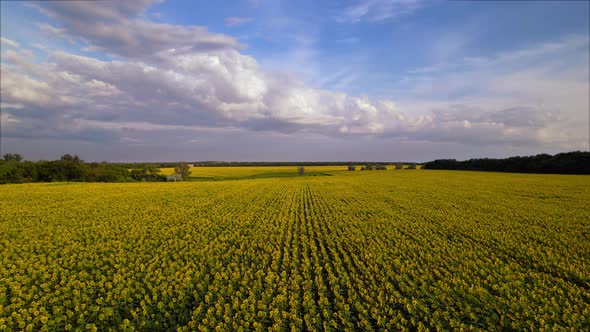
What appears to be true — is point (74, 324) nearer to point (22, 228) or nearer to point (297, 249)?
point (297, 249)

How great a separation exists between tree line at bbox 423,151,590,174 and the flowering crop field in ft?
193

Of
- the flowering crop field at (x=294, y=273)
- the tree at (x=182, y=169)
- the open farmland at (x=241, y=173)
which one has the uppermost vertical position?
the tree at (x=182, y=169)

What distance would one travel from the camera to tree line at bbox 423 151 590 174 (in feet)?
194

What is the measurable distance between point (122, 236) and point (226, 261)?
22.9ft

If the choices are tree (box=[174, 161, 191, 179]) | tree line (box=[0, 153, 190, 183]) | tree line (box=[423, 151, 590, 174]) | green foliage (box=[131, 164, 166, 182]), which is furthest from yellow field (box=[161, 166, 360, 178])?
tree line (box=[423, 151, 590, 174])

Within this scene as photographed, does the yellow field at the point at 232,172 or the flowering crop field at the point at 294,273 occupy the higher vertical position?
the yellow field at the point at 232,172

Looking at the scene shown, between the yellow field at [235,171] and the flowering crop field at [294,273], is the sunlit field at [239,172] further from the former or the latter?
the flowering crop field at [294,273]

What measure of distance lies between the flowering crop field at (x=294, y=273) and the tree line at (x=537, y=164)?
58850mm

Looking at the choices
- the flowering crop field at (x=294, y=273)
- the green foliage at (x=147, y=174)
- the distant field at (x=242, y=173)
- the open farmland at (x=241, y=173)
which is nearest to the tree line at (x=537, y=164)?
the distant field at (x=242, y=173)

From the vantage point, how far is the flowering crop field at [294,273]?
671 cm

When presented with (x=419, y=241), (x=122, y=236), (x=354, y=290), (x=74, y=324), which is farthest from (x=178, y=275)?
(x=419, y=241)

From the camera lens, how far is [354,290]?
7.89 meters

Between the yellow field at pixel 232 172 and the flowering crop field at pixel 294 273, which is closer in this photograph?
the flowering crop field at pixel 294 273

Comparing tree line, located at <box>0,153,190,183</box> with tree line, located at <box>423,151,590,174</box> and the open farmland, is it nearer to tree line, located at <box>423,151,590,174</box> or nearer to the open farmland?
the open farmland
